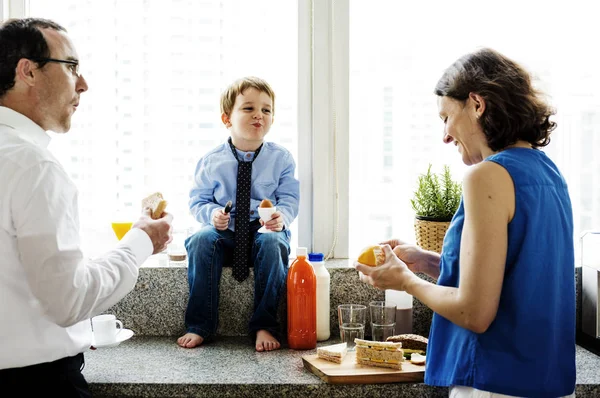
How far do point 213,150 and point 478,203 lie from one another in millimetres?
1298

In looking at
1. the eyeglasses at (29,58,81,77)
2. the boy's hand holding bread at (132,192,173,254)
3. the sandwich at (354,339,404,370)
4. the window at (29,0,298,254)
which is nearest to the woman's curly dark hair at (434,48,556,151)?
the sandwich at (354,339,404,370)

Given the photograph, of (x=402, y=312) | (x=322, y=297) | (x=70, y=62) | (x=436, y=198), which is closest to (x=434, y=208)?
(x=436, y=198)

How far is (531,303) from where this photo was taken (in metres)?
1.37

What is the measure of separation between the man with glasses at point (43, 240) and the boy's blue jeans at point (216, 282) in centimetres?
52

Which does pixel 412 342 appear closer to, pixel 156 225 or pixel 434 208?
pixel 434 208

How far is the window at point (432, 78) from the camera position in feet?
8.04

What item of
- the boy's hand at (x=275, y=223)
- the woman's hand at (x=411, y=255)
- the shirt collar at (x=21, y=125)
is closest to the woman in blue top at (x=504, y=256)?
the woman's hand at (x=411, y=255)

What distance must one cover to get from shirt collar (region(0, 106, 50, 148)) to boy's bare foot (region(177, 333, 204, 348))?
832 millimetres

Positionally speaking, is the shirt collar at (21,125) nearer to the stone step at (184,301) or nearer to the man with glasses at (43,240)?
the man with glasses at (43,240)

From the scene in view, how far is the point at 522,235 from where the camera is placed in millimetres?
1360

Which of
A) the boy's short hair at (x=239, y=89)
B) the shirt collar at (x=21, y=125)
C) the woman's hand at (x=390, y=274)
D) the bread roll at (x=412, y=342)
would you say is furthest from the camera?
the boy's short hair at (x=239, y=89)

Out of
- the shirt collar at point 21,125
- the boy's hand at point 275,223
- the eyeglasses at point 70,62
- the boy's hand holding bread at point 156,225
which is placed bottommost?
the boy's hand at point 275,223

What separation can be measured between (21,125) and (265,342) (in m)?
0.99

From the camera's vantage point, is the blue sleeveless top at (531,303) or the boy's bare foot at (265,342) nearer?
the blue sleeveless top at (531,303)
